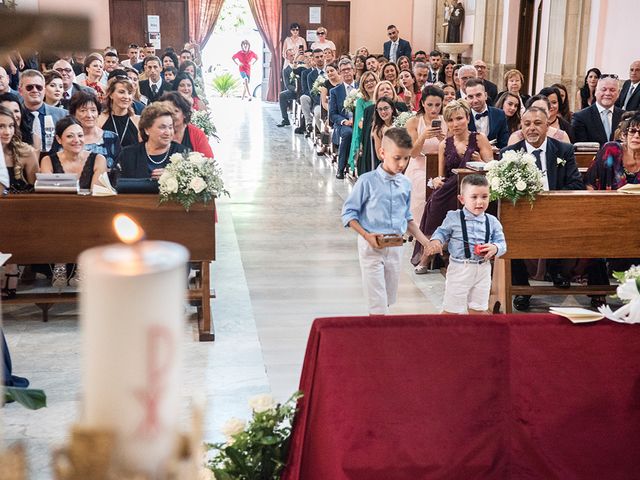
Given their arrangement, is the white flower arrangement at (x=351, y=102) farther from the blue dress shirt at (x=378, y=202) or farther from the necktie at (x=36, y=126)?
the blue dress shirt at (x=378, y=202)

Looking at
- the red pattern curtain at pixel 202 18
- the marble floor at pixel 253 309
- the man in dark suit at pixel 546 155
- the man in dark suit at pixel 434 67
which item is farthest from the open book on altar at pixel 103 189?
the red pattern curtain at pixel 202 18

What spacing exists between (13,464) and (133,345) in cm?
9

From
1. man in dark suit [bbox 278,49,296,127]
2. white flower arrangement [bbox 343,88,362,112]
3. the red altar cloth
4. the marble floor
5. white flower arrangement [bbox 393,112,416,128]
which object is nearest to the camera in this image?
the red altar cloth

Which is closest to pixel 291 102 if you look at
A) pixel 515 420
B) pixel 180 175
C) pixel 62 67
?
pixel 62 67

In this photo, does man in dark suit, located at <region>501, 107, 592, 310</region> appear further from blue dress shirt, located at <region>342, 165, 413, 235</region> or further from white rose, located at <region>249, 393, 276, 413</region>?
white rose, located at <region>249, 393, 276, 413</region>

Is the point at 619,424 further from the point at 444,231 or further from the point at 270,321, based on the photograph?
the point at 270,321

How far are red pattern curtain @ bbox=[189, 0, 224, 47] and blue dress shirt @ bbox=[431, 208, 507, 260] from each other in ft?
72.2

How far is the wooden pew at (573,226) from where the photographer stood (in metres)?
6.57

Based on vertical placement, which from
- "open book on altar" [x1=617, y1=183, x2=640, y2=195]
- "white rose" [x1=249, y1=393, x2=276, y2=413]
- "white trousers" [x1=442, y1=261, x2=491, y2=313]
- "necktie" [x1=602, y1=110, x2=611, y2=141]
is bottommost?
"white trousers" [x1=442, y1=261, x2=491, y2=313]

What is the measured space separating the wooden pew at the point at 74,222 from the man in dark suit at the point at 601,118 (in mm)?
5203

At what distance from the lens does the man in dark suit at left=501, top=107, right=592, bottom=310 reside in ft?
23.4

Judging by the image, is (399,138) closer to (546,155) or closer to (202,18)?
(546,155)

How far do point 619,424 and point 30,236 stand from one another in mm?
4163

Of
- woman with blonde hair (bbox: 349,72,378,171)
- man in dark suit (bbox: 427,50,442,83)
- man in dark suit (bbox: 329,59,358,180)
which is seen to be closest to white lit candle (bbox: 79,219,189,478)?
woman with blonde hair (bbox: 349,72,378,171)
